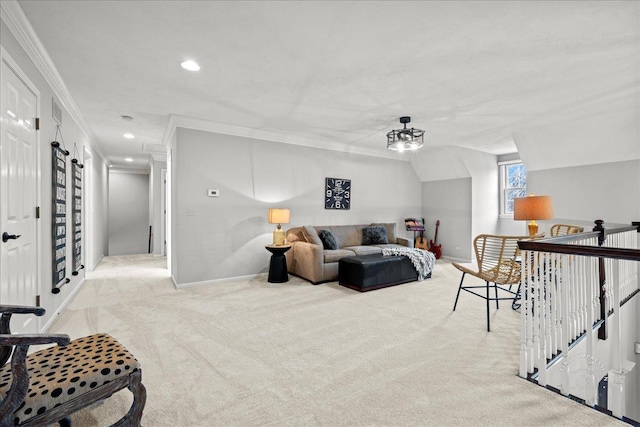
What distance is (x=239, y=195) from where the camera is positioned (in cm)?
489

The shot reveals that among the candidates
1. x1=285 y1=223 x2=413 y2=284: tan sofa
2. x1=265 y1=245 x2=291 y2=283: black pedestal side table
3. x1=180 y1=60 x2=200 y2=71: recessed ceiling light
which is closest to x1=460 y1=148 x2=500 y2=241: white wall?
x1=285 y1=223 x2=413 y2=284: tan sofa

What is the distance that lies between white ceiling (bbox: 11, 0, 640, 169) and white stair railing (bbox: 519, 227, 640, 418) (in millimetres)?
1587

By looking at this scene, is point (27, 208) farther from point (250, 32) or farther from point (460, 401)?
point (460, 401)

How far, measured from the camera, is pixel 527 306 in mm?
2096

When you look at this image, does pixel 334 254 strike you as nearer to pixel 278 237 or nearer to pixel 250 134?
pixel 278 237

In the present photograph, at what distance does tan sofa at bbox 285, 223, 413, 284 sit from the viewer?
181 inches

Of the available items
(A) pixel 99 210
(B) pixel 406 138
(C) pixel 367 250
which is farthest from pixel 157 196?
(B) pixel 406 138

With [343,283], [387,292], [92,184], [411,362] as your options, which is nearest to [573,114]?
[387,292]

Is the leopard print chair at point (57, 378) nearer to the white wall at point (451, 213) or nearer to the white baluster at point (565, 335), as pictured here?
the white baluster at point (565, 335)

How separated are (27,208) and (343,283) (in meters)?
3.58

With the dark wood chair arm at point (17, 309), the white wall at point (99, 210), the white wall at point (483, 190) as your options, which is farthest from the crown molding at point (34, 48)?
the white wall at point (483, 190)

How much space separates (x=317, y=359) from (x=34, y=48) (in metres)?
3.35

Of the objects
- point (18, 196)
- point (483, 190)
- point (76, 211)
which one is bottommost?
point (76, 211)

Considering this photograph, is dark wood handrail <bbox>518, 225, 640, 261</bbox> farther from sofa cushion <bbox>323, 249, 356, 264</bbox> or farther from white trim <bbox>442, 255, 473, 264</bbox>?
white trim <bbox>442, 255, 473, 264</bbox>
